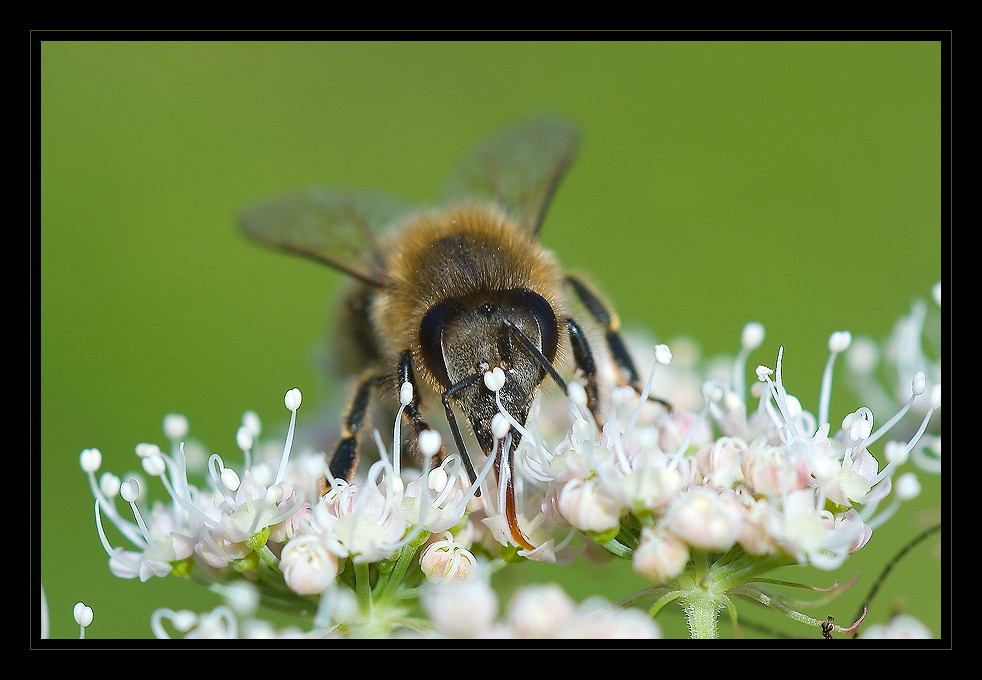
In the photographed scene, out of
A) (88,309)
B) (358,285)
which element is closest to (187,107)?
(88,309)

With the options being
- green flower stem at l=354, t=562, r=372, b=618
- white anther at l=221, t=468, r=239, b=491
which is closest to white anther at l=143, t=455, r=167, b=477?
white anther at l=221, t=468, r=239, b=491

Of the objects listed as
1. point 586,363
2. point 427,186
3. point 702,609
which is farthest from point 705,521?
point 427,186

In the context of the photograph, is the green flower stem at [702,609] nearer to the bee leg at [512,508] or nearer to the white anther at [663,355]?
the bee leg at [512,508]

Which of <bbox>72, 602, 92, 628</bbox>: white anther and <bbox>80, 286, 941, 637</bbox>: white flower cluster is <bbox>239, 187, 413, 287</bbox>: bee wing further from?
<bbox>72, 602, 92, 628</bbox>: white anther

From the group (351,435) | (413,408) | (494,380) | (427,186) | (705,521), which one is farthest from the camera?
(427,186)

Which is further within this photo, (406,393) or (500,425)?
(406,393)

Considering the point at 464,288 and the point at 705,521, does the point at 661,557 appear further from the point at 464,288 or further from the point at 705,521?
the point at 464,288

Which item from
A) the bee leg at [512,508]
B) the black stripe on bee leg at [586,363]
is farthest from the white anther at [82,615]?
the black stripe on bee leg at [586,363]

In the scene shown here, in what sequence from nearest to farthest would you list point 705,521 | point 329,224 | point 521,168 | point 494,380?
point 705,521
point 494,380
point 329,224
point 521,168
